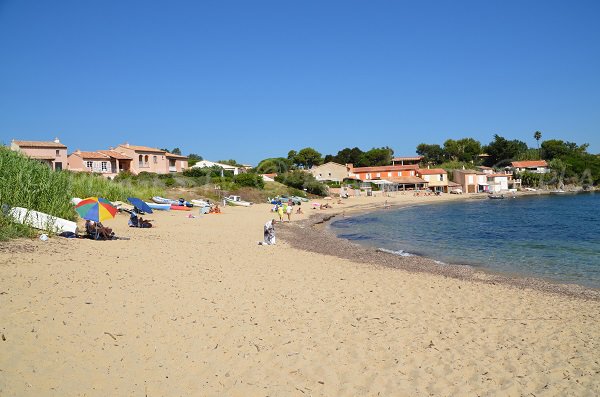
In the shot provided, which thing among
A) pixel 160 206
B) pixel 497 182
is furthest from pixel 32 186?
pixel 497 182

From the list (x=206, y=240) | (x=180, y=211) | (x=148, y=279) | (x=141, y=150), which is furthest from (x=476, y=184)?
(x=148, y=279)

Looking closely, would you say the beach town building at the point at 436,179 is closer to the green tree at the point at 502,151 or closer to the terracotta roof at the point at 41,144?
the green tree at the point at 502,151

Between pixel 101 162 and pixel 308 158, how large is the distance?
208 ft

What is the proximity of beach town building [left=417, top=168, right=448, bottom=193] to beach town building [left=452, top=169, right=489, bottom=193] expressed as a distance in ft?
13.4

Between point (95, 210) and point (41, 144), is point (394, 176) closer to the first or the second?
point (41, 144)

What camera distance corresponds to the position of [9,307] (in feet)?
21.4

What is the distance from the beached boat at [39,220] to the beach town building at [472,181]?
83523 mm

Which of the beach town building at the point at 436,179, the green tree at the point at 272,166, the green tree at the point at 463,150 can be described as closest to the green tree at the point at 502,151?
the green tree at the point at 463,150

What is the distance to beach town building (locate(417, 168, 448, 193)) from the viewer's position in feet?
281

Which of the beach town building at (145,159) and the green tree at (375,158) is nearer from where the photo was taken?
the beach town building at (145,159)

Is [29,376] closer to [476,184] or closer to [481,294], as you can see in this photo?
[481,294]

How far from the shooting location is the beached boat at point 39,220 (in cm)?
1270

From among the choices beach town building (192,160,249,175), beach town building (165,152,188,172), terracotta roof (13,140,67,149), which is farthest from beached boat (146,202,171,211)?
beach town building (192,160,249,175)

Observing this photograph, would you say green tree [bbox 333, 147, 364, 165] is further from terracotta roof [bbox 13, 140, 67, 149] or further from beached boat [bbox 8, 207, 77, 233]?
beached boat [bbox 8, 207, 77, 233]
